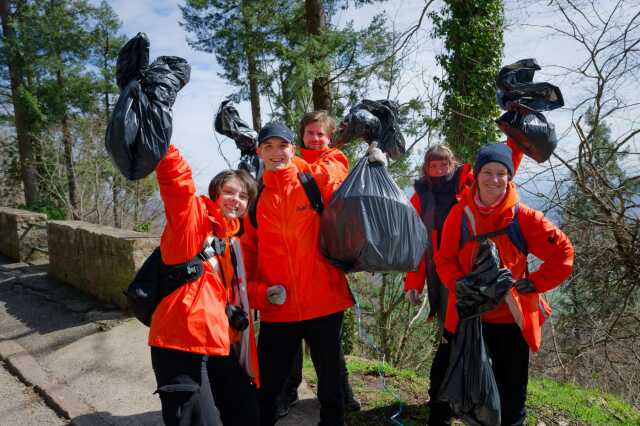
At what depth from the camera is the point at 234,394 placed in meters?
2.22

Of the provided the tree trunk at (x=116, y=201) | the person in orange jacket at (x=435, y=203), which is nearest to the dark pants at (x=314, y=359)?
the person in orange jacket at (x=435, y=203)

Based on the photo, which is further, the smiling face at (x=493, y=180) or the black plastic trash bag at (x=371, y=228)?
the smiling face at (x=493, y=180)

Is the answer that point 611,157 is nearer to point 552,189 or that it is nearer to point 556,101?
point 552,189

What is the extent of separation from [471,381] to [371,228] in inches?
35.0

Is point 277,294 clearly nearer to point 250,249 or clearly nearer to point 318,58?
point 250,249

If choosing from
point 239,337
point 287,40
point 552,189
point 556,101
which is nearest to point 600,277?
point 552,189

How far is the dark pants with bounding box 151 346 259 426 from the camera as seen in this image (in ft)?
6.61

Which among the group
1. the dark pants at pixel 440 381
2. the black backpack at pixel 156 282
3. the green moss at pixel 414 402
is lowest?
the green moss at pixel 414 402

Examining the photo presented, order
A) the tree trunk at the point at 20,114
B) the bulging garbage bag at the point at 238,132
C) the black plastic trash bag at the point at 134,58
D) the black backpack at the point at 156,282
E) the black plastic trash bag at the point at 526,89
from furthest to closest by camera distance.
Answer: the tree trunk at the point at 20,114, the bulging garbage bag at the point at 238,132, the black plastic trash bag at the point at 526,89, the black backpack at the point at 156,282, the black plastic trash bag at the point at 134,58

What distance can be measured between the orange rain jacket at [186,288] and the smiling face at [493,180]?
4.60ft

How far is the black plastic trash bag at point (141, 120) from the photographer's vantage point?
1.66m

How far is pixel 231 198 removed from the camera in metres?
2.37

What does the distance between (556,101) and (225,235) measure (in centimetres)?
198

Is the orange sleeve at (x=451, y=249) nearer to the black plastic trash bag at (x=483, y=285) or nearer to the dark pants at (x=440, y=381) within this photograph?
the black plastic trash bag at (x=483, y=285)
